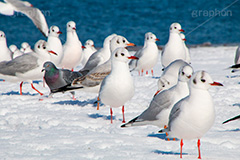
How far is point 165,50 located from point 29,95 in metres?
3.90

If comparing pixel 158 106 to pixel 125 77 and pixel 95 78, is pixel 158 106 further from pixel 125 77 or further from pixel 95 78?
pixel 95 78

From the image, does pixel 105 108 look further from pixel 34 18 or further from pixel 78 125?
pixel 34 18

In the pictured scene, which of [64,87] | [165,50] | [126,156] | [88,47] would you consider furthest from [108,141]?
[88,47]

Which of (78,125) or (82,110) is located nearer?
(78,125)

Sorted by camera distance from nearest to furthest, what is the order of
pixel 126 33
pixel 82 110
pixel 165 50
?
pixel 82 110 → pixel 165 50 → pixel 126 33

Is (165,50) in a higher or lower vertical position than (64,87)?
higher

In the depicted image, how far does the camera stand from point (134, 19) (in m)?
38.8

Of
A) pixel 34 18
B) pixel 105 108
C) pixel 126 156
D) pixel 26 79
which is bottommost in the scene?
pixel 126 156

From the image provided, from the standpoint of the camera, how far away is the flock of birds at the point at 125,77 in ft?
15.3

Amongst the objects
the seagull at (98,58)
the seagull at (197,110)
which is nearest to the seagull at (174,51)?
the seagull at (98,58)

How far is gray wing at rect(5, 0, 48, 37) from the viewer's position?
11047 mm

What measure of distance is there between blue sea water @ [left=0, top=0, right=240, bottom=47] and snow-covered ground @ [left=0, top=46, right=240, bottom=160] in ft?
65.0

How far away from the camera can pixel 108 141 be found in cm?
550

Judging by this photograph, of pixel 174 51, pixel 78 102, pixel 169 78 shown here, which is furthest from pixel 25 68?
pixel 174 51
